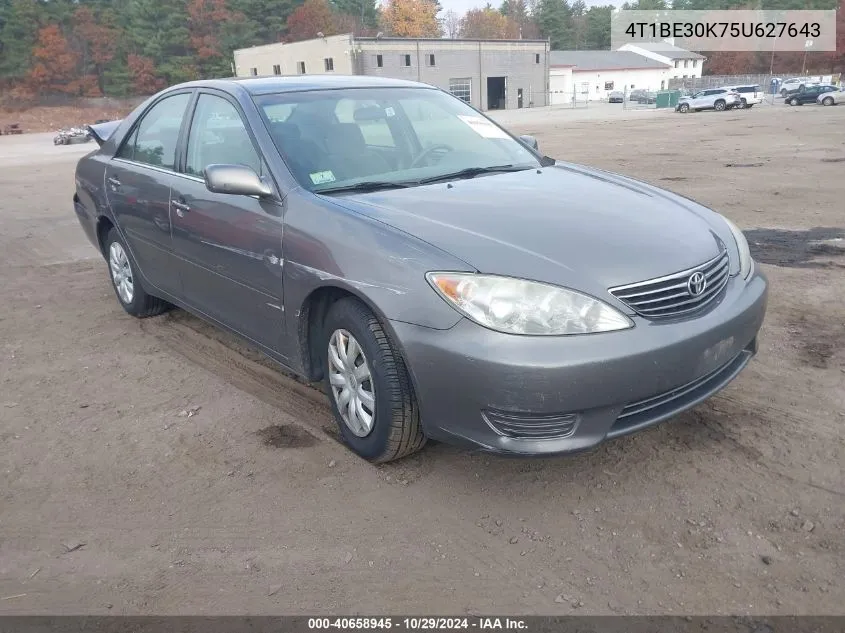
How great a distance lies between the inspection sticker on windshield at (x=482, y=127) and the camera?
4.25m

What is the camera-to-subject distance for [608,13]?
11762 centimetres

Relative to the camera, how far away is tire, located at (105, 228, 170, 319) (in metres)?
5.12

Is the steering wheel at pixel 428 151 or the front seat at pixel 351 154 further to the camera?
the steering wheel at pixel 428 151

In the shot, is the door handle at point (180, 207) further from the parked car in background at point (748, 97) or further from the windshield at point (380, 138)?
the parked car in background at point (748, 97)

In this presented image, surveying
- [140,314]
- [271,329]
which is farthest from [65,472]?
[140,314]

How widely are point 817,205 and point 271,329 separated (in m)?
7.95

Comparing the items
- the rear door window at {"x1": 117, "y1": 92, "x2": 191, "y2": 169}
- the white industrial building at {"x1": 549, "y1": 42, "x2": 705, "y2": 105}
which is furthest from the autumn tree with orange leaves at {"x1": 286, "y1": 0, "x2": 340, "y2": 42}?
the rear door window at {"x1": 117, "y1": 92, "x2": 191, "y2": 169}

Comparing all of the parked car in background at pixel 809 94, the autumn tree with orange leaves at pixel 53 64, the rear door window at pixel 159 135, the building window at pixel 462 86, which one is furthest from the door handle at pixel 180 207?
the autumn tree with orange leaves at pixel 53 64

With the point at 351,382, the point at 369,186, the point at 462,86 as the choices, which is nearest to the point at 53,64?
the point at 462,86

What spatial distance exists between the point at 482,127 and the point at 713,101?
1687 inches

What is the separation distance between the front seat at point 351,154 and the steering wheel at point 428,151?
0.17m

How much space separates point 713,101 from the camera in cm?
4188

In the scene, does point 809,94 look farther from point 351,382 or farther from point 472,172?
point 351,382

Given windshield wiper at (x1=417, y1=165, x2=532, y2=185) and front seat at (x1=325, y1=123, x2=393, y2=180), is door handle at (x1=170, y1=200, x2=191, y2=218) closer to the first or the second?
front seat at (x1=325, y1=123, x2=393, y2=180)
